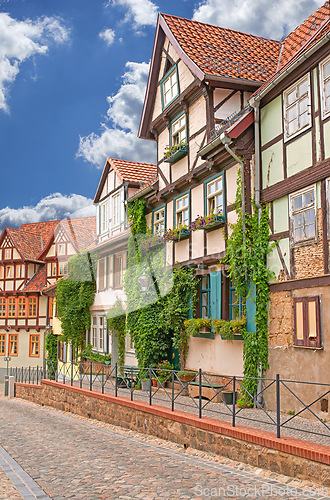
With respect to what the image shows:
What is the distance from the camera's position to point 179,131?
1862 centimetres

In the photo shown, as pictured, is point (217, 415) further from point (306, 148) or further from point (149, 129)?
point (149, 129)

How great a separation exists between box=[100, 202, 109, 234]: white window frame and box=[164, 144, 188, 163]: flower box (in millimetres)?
8150

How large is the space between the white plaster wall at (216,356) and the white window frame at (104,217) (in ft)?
34.5

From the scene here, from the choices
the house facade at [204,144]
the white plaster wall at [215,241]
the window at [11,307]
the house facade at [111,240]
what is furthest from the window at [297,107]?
the window at [11,307]

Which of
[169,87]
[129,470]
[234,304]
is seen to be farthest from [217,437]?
[169,87]

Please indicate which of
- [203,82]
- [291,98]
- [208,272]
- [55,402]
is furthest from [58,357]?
[291,98]

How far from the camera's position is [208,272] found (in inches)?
636

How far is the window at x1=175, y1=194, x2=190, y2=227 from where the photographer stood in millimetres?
17848

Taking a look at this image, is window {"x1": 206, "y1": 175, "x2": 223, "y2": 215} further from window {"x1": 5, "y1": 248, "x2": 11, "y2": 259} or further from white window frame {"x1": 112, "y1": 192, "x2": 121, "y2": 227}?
window {"x1": 5, "y1": 248, "x2": 11, "y2": 259}

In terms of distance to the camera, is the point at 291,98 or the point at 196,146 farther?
the point at 196,146

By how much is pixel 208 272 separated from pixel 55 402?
939 centimetres

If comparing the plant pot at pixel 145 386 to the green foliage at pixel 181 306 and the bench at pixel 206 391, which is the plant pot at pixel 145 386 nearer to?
the green foliage at pixel 181 306

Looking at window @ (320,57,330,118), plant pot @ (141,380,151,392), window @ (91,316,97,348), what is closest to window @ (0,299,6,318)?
window @ (91,316,97,348)

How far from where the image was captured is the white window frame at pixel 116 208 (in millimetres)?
24328
